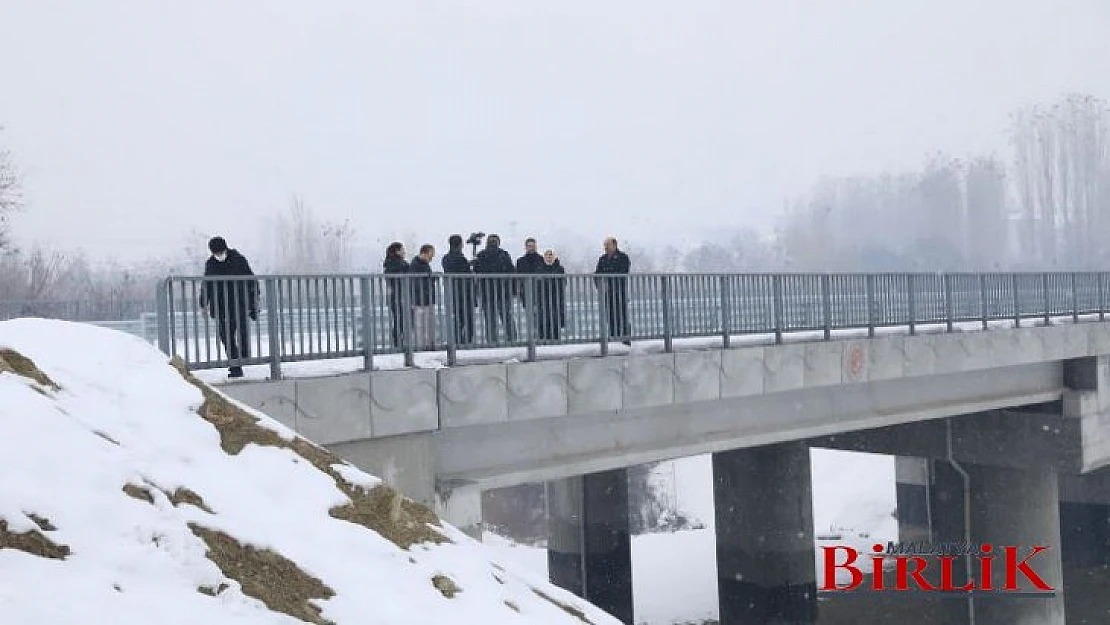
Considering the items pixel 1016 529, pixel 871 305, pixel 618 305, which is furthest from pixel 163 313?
pixel 1016 529

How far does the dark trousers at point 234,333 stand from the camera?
1034 centimetres

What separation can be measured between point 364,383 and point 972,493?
1599 cm

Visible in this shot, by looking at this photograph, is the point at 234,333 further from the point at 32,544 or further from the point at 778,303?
the point at 778,303

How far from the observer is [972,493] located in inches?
906

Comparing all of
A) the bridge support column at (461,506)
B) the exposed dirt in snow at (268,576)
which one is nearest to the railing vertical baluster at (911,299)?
the bridge support column at (461,506)

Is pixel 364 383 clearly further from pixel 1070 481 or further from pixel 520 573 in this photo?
pixel 1070 481

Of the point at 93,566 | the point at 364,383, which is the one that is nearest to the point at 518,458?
the point at 364,383

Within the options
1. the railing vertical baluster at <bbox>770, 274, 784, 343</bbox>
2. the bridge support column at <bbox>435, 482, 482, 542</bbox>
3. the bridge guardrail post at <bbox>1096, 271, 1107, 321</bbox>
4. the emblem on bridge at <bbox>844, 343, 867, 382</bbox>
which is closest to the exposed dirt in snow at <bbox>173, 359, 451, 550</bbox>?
the bridge support column at <bbox>435, 482, 482, 542</bbox>

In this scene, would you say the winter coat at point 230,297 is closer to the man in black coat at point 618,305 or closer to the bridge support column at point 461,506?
the bridge support column at point 461,506

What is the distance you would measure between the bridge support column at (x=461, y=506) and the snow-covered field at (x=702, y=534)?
11.5 m

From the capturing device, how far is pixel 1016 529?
22.6 m

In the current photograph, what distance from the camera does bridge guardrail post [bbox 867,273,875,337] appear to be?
59.1ft

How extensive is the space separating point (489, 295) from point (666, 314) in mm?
2822

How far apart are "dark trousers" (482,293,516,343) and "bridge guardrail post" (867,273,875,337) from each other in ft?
24.1
